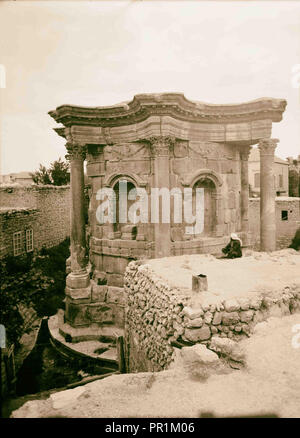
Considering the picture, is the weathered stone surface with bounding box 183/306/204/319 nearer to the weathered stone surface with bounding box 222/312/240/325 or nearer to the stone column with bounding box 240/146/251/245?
the weathered stone surface with bounding box 222/312/240/325

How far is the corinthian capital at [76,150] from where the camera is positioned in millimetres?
10383

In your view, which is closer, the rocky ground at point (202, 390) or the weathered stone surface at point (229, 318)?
the rocky ground at point (202, 390)

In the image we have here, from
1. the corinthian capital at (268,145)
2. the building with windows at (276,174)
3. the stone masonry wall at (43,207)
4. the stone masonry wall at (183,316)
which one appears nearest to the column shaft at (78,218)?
the stone masonry wall at (183,316)

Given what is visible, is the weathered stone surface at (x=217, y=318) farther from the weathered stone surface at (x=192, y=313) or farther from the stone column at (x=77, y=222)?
the stone column at (x=77, y=222)

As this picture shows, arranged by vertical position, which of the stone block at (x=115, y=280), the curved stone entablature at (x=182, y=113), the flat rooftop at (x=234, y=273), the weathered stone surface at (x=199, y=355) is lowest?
the stone block at (x=115, y=280)

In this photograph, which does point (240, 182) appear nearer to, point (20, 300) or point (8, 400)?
point (20, 300)

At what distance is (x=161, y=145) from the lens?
9.30 meters

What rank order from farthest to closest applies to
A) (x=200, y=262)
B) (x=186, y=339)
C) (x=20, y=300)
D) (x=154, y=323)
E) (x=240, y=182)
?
(x=240, y=182)
(x=200, y=262)
(x=154, y=323)
(x=186, y=339)
(x=20, y=300)

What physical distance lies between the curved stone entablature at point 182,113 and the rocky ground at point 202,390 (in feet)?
23.8

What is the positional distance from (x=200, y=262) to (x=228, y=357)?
3.73 meters

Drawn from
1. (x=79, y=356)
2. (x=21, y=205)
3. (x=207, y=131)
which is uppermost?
(x=207, y=131)

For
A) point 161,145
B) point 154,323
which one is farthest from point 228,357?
point 161,145

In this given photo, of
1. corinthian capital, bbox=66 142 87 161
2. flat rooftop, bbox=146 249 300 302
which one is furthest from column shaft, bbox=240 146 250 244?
corinthian capital, bbox=66 142 87 161
